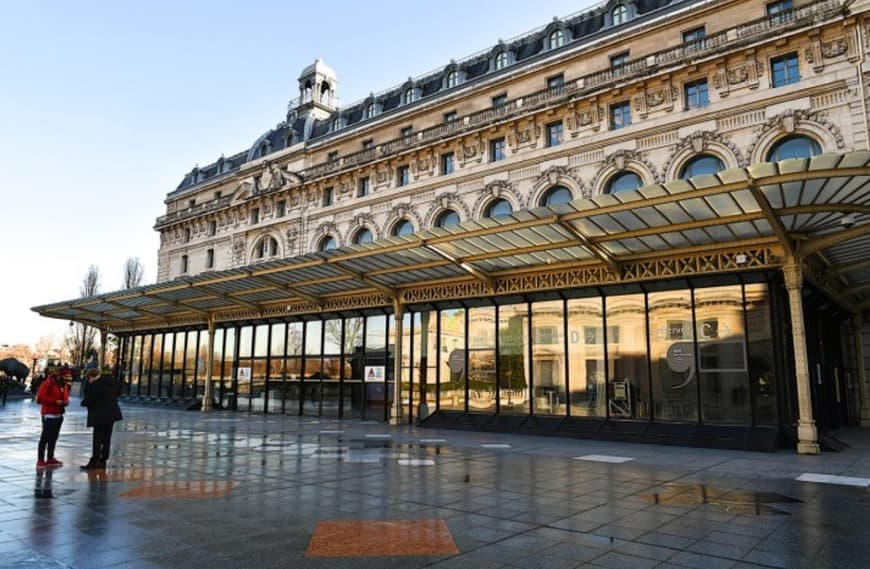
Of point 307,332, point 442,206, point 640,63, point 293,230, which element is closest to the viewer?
point 640,63

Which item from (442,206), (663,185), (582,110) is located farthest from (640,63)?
(663,185)

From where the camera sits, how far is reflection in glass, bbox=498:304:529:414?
816 inches

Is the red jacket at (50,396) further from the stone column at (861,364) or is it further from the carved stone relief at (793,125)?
the stone column at (861,364)

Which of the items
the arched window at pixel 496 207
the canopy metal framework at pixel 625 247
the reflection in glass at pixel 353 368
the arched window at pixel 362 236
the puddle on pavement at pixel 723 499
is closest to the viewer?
the puddle on pavement at pixel 723 499

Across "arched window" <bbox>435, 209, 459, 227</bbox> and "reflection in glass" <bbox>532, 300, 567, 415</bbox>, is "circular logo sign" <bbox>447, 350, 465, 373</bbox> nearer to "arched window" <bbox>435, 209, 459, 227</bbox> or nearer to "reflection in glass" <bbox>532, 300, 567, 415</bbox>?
"reflection in glass" <bbox>532, 300, 567, 415</bbox>

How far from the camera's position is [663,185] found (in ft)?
40.0

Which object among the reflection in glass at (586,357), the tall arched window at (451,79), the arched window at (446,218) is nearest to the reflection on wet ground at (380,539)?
the reflection in glass at (586,357)

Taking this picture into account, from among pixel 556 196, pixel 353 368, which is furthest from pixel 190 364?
pixel 556 196

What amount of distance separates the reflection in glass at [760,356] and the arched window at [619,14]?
17553mm

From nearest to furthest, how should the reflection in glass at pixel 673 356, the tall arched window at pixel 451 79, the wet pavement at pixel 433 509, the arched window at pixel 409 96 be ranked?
the wet pavement at pixel 433 509, the reflection in glass at pixel 673 356, the tall arched window at pixel 451 79, the arched window at pixel 409 96

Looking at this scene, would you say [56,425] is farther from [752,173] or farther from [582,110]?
[582,110]

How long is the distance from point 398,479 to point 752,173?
883 cm

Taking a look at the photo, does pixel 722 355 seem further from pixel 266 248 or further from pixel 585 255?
pixel 266 248

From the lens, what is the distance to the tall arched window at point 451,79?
112 ft
